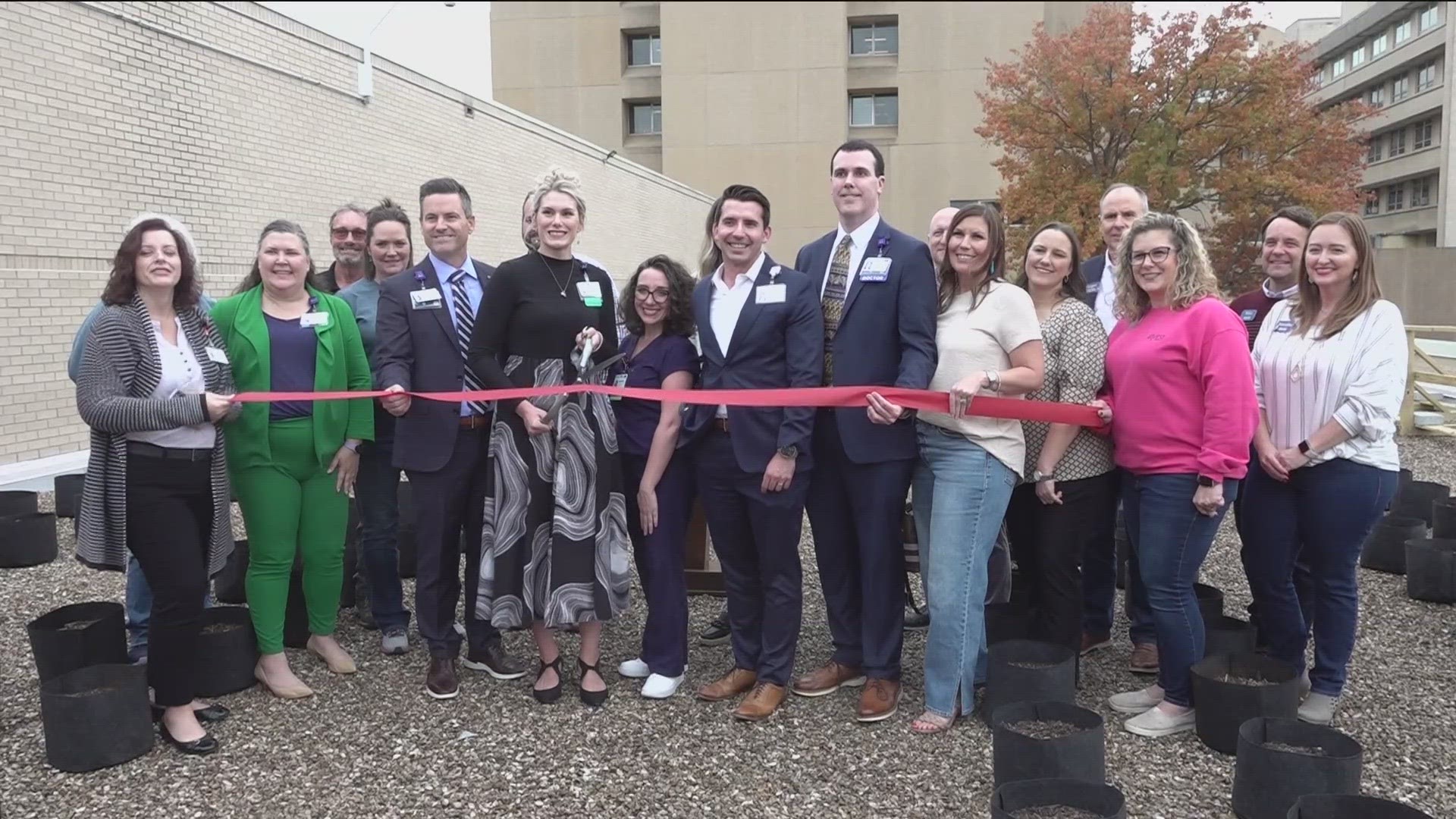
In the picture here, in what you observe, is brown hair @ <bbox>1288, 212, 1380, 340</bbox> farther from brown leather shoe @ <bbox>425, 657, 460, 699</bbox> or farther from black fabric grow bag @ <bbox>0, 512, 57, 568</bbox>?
black fabric grow bag @ <bbox>0, 512, 57, 568</bbox>

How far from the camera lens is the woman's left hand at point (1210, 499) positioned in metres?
3.50

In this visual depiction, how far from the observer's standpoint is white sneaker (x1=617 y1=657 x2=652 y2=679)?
14.6 feet

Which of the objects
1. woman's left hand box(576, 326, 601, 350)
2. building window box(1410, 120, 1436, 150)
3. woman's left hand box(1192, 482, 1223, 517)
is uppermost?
building window box(1410, 120, 1436, 150)

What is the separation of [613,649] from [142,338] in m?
2.52

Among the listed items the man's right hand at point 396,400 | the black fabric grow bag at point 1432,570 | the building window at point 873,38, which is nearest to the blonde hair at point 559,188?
the man's right hand at point 396,400

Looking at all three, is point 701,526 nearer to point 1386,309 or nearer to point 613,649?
point 613,649

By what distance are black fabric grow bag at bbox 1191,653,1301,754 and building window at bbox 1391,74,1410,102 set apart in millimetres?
57175

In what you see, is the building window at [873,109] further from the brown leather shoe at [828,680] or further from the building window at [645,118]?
the brown leather shoe at [828,680]

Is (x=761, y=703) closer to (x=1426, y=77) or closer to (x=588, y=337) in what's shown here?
(x=588, y=337)

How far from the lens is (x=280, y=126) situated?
38.3ft

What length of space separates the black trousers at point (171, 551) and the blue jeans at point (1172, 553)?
360cm

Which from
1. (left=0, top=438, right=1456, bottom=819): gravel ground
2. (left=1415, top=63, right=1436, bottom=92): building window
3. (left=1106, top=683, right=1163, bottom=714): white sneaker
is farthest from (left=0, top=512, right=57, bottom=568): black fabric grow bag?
(left=1415, top=63, right=1436, bottom=92): building window

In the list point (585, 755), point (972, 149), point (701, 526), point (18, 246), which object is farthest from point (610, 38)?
point (585, 755)

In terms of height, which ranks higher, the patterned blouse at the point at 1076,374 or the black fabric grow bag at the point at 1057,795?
the patterned blouse at the point at 1076,374
